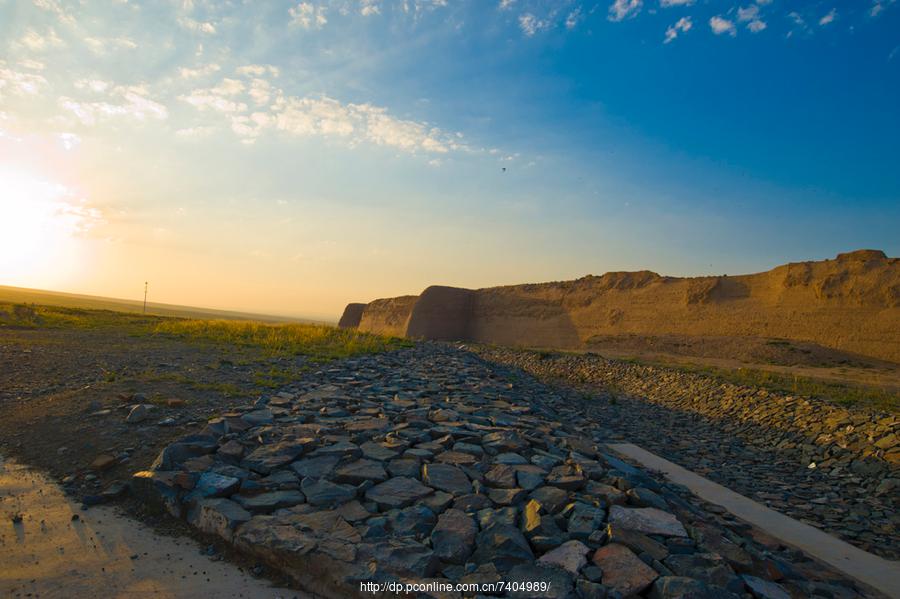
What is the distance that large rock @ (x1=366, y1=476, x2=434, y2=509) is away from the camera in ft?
12.5

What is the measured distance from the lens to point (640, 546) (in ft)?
11.0

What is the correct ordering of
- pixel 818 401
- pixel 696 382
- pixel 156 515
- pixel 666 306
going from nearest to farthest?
pixel 156 515 → pixel 818 401 → pixel 696 382 → pixel 666 306

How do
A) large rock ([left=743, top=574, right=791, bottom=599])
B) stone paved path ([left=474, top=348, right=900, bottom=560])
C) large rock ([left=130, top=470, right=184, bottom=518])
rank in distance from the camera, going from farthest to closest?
stone paved path ([left=474, top=348, right=900, bottom=560])
large rock ([left=130, top=470, right=184, bottom=518])
large rock ([left=743, top=574, right=791, bottom=599])

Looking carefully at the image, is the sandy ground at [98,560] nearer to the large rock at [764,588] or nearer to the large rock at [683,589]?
the large rock at [683,589]

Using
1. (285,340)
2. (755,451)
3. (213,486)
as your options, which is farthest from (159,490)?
(285,340)

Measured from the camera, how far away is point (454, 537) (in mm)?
3301

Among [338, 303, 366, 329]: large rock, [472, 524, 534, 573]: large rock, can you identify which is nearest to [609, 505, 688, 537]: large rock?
[472, 524, 534, 573]: large rock

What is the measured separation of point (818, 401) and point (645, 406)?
12.4ft

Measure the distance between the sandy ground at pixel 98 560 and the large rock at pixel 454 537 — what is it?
855mm

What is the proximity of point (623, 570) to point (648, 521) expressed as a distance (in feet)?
2.60

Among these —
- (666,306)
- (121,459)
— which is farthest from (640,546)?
(666,306)

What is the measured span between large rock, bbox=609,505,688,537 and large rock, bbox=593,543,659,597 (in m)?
0.36

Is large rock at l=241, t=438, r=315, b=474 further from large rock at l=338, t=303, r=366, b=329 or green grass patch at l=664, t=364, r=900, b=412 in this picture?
large rock at l=338, t=303, r=366, b=329

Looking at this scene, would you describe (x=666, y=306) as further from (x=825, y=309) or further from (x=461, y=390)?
(x=461, y=390)
